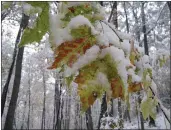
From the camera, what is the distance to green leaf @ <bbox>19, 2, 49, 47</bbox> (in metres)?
0.60

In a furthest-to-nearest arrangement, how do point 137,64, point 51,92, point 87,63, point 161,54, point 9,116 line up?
point 51,92
point 9,116
point 161,54
point 137,64
point 87,63

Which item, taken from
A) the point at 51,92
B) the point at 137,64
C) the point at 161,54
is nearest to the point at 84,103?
the point at 137,64

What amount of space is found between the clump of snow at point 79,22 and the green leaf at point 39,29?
5 centimetres

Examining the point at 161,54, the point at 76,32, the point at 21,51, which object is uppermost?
the point at 21,51

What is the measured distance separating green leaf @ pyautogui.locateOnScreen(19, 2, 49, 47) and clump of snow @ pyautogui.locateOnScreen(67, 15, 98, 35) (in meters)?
0.05

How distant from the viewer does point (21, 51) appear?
36.7ft

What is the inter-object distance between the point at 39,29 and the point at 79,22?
9 cm

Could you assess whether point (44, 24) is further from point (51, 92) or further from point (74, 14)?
point (51, 92)

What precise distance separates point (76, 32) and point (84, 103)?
162mm

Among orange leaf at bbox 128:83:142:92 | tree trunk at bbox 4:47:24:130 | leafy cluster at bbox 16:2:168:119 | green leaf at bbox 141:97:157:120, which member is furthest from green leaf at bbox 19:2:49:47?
tree trunk at bbox 4:47:24:130

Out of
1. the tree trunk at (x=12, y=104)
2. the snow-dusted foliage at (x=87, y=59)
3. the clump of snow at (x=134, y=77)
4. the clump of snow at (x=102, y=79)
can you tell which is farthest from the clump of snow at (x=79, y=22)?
the tree trunk at (x=12, y=104)

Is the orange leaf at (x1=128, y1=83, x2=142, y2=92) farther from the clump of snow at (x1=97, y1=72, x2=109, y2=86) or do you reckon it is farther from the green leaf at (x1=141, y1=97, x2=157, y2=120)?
the clump of snow at (x1=97, y1=72, x2=109, y2=86)

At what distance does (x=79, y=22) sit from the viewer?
0.60 meters

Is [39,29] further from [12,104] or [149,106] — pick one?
[12,104]
